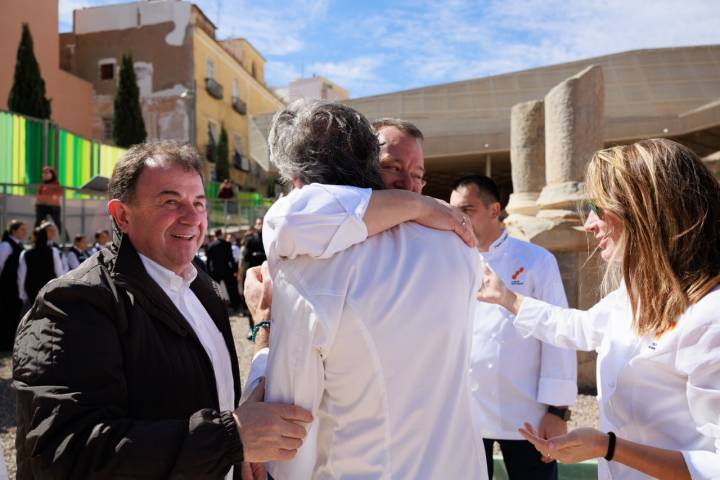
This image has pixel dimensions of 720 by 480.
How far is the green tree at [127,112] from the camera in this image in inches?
1050

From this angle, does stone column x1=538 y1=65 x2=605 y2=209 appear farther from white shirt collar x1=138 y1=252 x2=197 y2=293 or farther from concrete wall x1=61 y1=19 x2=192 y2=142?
concrete wall x1=61 y1=19 x2=192 y2=142

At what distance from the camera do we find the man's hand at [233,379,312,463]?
4.51ft

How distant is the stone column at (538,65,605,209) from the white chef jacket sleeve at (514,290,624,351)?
4088 mm

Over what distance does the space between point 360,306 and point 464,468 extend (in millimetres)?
517

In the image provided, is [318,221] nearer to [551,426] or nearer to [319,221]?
[319,221]

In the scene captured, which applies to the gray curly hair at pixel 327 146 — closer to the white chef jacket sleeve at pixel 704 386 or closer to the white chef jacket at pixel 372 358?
the white chef jacket at pixel 372 358

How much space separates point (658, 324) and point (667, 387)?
0.17 meters

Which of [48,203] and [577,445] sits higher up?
[48,203]

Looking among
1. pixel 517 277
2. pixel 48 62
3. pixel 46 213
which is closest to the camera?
pixel 517 277

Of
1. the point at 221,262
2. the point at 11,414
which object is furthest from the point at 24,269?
the point at 221,262

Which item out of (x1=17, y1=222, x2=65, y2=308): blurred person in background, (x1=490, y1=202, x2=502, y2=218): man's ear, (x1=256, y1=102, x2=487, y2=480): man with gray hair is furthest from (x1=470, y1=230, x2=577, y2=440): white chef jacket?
(x1=17, y1=222, x2=65, y2=308): blurred person in background

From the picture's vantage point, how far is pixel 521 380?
2.90 m

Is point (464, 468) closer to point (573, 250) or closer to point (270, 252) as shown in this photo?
point (270, 252)

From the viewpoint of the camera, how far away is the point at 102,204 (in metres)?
13.1
